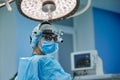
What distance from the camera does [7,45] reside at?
3.21 m

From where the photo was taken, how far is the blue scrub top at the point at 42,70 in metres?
1.33

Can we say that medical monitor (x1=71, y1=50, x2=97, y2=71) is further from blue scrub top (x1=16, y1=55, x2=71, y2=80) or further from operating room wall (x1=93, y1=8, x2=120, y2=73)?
blue scrub top (x1=16, y1=55, x2=71, y2=80)

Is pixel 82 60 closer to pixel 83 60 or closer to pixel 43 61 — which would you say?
pixel 83 60

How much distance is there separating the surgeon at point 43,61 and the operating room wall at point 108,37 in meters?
2.58

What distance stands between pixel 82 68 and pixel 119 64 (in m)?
1.38

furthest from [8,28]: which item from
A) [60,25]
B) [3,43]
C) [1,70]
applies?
[60,25]

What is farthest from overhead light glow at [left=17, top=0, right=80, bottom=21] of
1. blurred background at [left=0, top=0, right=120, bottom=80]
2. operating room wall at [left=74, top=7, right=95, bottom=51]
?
operating room wall at [left=74, top=7, right=95, bottom=51]

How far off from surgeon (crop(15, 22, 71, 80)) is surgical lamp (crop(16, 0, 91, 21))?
0.07 metres

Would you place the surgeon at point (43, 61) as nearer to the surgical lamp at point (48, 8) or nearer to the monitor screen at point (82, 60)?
the surgical lamp at point (48, 8)

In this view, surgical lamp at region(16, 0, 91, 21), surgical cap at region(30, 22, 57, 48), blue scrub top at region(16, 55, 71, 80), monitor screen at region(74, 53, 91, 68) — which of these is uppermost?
surgical lamp at region(16, 0, 91, 21)

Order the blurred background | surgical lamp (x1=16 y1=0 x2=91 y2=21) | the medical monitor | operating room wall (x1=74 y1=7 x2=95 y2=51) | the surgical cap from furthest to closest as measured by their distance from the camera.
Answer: operating room wall (x1=74 y1=7 x2=95 y2=51), the blurred background, the medical monitor, the surgical cap, surgical lamp (x1=16 y1=0 x2=91 y2=21)

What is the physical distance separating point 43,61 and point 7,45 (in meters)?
1.92

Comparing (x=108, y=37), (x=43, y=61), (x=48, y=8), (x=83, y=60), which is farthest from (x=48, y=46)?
(x=108, y=37)

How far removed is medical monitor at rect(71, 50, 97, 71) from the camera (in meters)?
3.07
